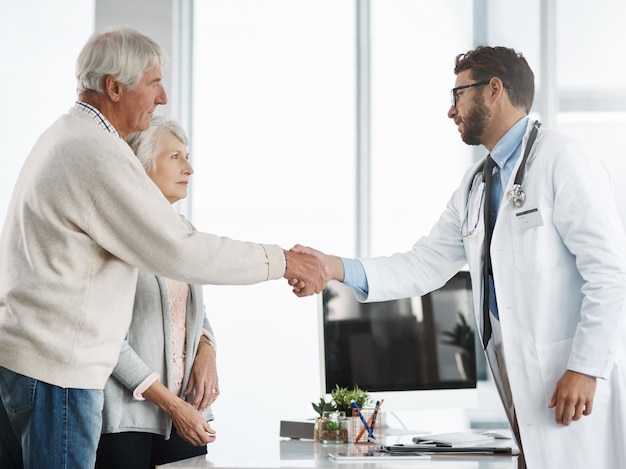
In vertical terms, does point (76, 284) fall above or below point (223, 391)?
above

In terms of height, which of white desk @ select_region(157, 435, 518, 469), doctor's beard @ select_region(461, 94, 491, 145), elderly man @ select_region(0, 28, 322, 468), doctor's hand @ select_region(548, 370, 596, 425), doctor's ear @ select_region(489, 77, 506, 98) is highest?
doctor's ear @ select_region(489, 77, 506, 98)

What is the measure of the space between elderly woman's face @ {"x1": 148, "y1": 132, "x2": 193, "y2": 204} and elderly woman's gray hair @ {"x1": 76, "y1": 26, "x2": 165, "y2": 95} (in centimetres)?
49

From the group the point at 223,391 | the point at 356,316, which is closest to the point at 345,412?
the point at 356,316

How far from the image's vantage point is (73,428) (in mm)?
1692

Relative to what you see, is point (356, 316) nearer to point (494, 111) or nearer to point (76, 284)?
point (494, 111)

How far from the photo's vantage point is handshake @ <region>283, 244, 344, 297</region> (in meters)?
2.28

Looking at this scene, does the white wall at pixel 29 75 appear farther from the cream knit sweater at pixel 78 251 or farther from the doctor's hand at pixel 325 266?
the cream knit sweater at pixel 78 251

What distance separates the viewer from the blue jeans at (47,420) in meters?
1.66

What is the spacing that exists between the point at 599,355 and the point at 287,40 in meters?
Answer: 3.16

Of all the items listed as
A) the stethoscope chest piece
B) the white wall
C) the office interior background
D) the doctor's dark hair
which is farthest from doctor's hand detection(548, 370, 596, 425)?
the white wall

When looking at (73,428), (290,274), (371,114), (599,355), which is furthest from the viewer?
(371,114)

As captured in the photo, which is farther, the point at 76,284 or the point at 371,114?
the point at 371,114

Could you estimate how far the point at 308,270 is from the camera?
2.37 meters

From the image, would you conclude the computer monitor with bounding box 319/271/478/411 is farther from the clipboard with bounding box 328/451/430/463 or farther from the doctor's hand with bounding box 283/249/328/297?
the clipboard with bounding box 328/451/430/463
